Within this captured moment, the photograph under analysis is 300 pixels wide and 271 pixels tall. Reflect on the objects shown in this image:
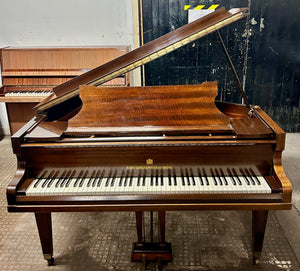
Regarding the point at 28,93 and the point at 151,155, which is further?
the point at 28,93

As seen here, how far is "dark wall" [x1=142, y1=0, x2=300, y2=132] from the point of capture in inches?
194

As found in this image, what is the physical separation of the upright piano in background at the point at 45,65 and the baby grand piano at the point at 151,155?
7.86 ft

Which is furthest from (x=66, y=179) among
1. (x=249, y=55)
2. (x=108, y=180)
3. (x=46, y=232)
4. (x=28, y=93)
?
(x=249, y=55)

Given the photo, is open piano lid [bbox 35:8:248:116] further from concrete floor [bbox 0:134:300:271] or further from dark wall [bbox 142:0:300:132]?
dark wall [bbox 142:0:300:132]

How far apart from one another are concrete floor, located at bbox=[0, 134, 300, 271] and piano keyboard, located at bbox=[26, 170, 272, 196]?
812mm

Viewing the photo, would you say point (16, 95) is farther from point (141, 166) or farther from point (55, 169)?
point (141, 166)

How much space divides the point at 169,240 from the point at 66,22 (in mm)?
3787

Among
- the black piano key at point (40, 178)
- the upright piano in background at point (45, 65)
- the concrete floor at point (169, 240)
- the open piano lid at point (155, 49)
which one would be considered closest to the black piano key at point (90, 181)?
the black piano key at point (40, 178)

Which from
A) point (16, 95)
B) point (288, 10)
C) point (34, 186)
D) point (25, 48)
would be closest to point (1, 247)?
point (34, 186)

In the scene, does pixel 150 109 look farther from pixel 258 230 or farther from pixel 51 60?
pixel 51 60

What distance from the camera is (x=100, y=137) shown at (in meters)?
2.25

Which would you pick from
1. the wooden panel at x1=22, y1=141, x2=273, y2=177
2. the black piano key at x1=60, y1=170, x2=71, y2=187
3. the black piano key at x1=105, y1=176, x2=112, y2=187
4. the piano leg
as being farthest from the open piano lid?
the piano leg

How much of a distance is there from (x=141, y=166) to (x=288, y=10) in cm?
409

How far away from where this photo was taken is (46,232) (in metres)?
2.45
